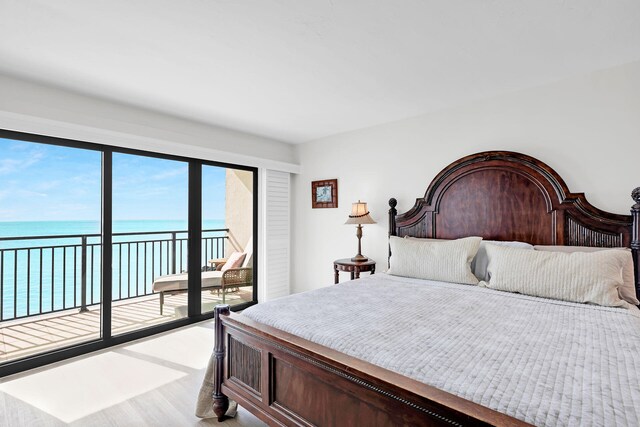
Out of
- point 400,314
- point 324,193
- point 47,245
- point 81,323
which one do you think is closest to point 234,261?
point 324,193

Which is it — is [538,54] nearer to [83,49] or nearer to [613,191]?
[613,191]

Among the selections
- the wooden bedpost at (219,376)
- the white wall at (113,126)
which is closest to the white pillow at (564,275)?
the wooden bedpost at (219,376)

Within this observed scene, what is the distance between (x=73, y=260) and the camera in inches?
154

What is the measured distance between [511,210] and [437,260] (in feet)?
2.84

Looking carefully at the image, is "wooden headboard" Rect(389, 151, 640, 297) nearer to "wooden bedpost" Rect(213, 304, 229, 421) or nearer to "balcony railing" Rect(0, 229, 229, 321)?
"wooden bedpost" Rect(213, 304, 229, 421)

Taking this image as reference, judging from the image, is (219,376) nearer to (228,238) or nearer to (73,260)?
(228,238)

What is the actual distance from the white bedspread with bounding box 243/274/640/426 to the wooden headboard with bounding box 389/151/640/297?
31.5 inches

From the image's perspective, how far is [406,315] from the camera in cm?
183

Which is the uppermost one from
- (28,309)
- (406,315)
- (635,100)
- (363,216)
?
(635,100)

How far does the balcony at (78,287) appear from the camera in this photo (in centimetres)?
337

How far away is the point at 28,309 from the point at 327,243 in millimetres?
3600

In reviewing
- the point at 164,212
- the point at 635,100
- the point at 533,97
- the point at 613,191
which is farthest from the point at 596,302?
the point at 164,212

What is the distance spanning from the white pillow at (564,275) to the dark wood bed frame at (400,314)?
523 millimetres

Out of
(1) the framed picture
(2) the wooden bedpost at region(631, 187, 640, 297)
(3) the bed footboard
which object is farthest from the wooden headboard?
(3) the bed footboard
